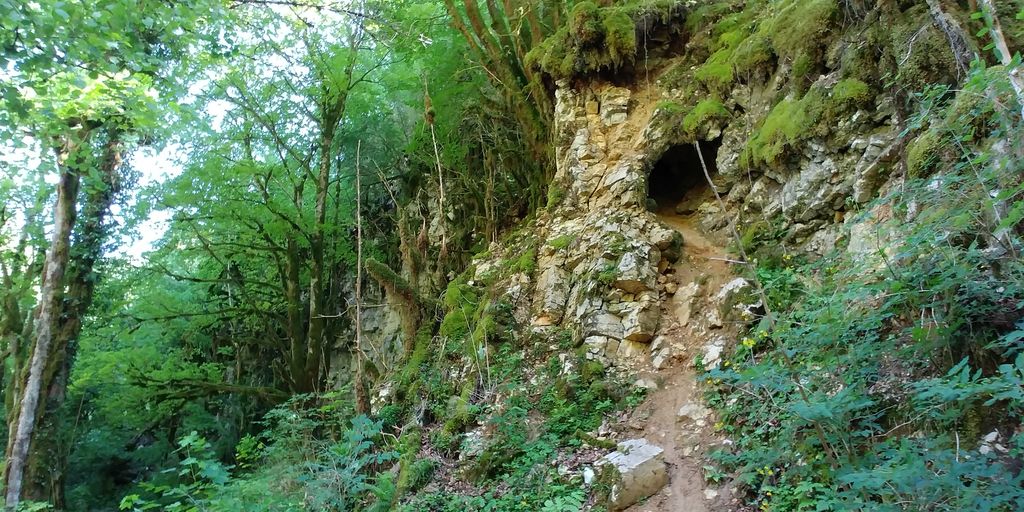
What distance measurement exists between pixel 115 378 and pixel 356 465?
9663 mm

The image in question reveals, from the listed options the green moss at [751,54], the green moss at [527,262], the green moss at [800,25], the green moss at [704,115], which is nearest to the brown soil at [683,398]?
the green moss at [704,115]

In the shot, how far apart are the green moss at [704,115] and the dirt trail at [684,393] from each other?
1.47 m

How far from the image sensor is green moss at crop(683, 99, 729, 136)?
764 cm

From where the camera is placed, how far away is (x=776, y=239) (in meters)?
6.11

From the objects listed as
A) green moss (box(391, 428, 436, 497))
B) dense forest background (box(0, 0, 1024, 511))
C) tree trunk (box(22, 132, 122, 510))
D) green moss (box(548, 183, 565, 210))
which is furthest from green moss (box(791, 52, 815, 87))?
tree trunk (box(22, 132, 122, 510))

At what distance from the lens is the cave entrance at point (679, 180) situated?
8.47m

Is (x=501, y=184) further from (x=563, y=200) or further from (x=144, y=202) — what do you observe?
(x=144, y=202)

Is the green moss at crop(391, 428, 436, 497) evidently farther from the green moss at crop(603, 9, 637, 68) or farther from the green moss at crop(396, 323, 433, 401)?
the green moss at crop(603, 9, 637, 68)

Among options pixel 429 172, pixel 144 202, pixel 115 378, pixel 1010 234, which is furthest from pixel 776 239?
pixel 115 378

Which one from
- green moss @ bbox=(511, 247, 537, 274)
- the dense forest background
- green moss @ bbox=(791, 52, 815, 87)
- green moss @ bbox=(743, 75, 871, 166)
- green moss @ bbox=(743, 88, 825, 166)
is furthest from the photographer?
green moss @ bbox=(511, 247, 537, 274)

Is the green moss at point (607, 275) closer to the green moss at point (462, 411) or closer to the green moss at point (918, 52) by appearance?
the green moss at point (462, 411)

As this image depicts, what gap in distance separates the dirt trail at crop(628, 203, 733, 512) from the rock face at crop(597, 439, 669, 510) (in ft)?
0.23

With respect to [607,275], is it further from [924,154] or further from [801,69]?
[924,154]

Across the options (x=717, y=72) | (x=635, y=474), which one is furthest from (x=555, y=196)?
(x=635, y=474)
